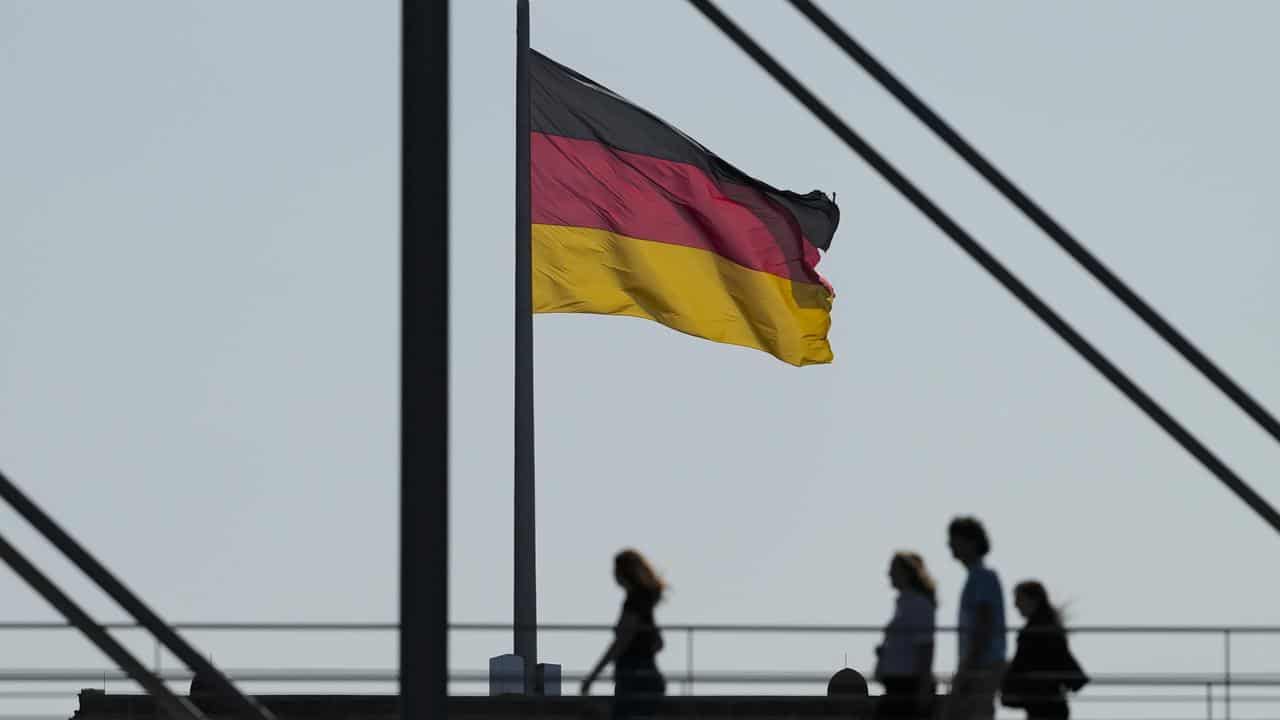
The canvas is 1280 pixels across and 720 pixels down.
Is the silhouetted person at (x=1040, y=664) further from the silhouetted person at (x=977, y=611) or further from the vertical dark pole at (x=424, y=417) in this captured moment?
the vertical dark pole at (x=424, y=417)

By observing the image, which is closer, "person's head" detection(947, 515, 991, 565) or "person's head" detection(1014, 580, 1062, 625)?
"person's head" detection(947, 515, 991, 565)

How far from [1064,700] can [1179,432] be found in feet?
5.39

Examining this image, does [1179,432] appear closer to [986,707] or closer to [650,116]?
[986,707]

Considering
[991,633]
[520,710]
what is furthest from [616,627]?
[520,710]

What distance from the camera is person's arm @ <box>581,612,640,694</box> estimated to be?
1252 cm

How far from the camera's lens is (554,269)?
863 inches

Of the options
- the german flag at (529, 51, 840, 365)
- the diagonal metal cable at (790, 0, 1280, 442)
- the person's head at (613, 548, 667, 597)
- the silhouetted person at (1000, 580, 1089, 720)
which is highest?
the german flag at (529, 51, 840, 365)

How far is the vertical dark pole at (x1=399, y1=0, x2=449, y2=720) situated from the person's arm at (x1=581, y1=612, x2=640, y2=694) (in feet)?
10.4
